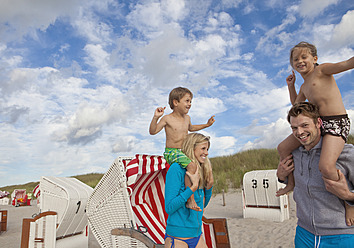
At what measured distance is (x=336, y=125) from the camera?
2070 mm

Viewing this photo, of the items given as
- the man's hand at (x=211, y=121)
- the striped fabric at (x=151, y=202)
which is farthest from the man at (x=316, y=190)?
the man's hand at (x=211, y=121)

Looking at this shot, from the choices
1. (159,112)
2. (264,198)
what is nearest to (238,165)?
(264,198)

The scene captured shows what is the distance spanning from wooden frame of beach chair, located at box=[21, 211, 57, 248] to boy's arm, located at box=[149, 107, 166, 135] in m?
2.25

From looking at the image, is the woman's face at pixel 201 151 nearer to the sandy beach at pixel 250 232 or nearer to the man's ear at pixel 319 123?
the man's ear at pixel 319 123

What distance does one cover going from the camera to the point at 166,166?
395 centimetres

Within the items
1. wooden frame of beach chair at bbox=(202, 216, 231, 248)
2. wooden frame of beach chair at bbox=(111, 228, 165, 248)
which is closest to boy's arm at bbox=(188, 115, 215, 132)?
wooden frame of beach chair at bbox=(202, 216, 231, 248)

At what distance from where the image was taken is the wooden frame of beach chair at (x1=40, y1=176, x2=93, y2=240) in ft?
17.3

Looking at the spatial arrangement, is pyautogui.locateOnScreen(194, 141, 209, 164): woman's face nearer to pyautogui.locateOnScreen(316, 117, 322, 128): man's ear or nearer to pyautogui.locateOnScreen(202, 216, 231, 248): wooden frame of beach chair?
pyautogui.locateOnScreen(316, 117, 322, 128): man's ear

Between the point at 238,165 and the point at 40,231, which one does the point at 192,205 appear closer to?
the point at 40,231

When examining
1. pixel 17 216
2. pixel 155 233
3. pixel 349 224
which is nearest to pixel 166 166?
pixel 155 233

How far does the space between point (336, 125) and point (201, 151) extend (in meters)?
1.07

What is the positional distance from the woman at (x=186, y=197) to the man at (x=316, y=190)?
793 millimetres

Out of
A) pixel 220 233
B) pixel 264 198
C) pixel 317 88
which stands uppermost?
pixel 317 88

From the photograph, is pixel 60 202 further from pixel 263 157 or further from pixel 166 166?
pixel 263 157
